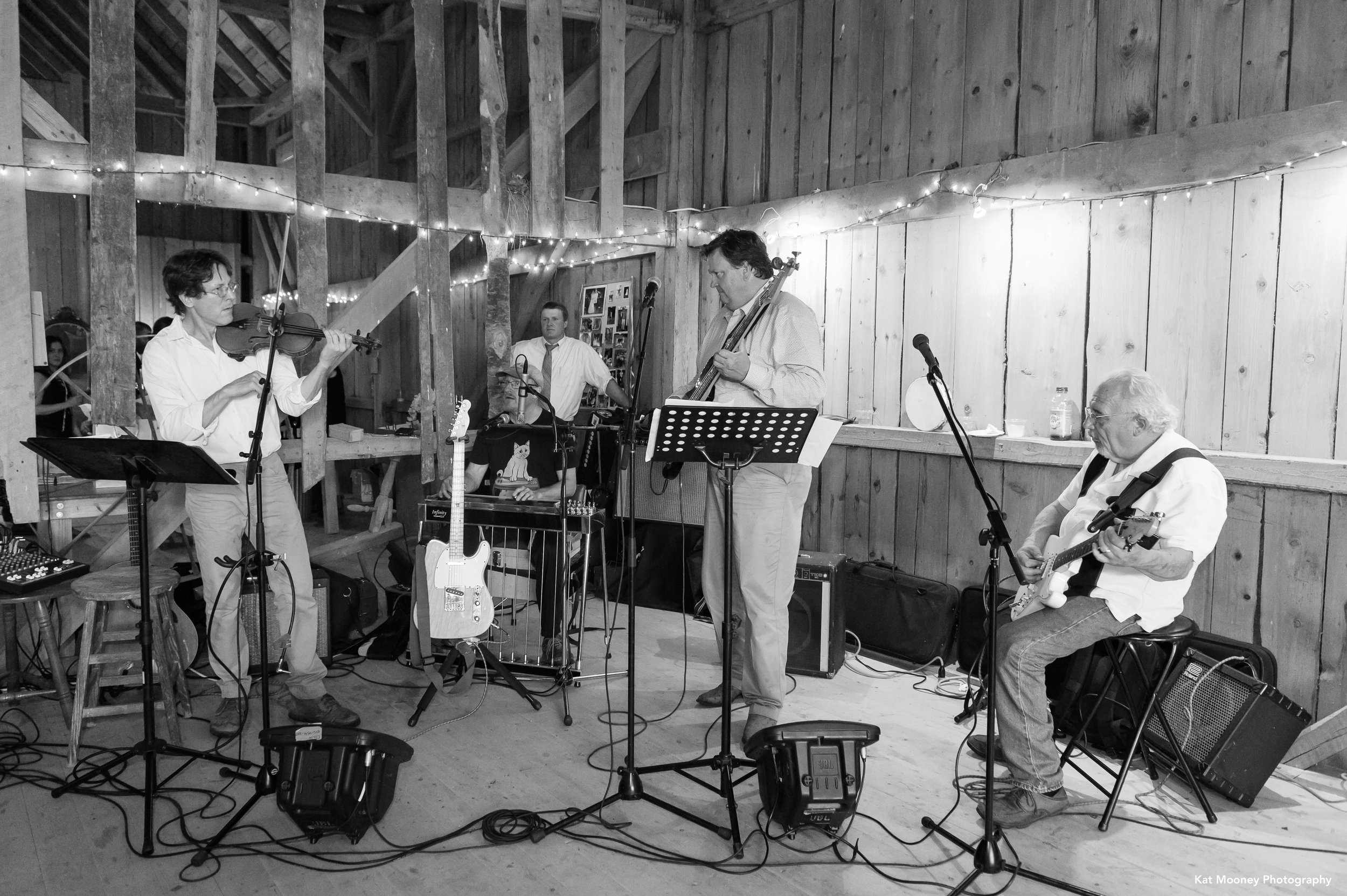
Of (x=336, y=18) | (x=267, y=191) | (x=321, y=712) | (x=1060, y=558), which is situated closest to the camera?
(x=1060, y=558)

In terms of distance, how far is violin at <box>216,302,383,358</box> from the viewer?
301 centimetres

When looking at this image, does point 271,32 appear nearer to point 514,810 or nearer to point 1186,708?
point 514,810

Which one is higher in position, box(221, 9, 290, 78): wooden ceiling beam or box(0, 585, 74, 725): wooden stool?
box(221, 9, 290, 78): wooden ceiling beam

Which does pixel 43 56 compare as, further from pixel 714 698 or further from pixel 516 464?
pixel 714 698

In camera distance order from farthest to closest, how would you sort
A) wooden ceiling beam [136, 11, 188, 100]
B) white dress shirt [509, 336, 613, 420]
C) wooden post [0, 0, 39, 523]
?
wooden ceiling beam [136, 11, 188, 100]
white dress shirt [509, 336, 613, 420]
wooden post [0, 0, 39, 523]

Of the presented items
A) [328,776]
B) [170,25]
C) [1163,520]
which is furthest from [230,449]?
[170,25]

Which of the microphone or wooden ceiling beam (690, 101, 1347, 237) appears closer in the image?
the microphone

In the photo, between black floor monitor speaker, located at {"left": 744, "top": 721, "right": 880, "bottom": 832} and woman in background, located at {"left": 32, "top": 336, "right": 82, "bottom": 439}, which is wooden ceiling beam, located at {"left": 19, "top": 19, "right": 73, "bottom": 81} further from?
black floor monitor speaker, located at {"left": 744, "top": 721, "right": 880, "bottom": 832}

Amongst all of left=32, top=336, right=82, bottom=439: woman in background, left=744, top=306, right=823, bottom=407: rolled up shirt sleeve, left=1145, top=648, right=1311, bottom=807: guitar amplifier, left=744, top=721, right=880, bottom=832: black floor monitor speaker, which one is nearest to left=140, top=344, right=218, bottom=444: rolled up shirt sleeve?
left=744, top=306, right=823, bottom=407: rolled up shirt sleeve

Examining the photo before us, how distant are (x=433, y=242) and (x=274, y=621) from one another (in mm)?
2141

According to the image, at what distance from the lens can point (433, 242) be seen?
4805 mm

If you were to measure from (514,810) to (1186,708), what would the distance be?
2.28m

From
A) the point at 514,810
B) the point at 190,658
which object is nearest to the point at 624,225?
the point at 190,658

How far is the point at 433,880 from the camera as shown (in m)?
2.39
